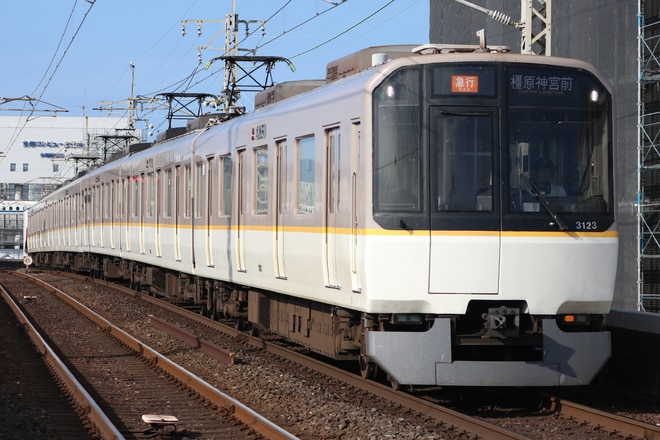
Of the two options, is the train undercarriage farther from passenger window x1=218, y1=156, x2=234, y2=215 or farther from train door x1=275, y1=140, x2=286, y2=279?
passenger window x1=218, y1=156, x2=234, y2=215

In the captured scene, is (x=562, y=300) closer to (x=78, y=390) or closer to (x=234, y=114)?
(x=78, y=390)

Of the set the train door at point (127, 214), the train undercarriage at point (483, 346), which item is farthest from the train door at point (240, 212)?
the train door at point (127, 214)

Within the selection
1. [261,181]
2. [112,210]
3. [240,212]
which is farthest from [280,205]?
[112,210]

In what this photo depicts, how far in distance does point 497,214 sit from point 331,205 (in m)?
1.86

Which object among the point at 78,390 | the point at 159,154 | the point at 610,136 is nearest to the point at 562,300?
the point at 610,136

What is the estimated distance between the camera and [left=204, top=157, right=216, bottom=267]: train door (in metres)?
15.4

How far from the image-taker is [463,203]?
29.7 feet

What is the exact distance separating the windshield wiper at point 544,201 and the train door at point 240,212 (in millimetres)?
5077

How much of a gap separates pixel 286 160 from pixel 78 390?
10.7 feet

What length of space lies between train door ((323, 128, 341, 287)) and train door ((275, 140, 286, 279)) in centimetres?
148

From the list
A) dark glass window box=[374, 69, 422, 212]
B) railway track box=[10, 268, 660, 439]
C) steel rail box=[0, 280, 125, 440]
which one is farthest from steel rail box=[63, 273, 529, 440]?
steel rail box=[0, 280, 125, 440]

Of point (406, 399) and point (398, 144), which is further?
point (406, 399)

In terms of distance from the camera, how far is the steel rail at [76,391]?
841 cm

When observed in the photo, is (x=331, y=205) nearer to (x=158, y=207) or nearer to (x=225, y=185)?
(x=225, y=185)
